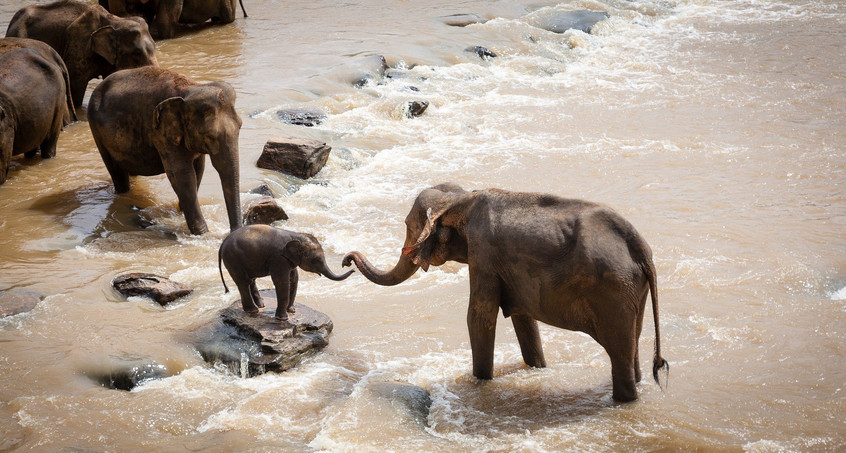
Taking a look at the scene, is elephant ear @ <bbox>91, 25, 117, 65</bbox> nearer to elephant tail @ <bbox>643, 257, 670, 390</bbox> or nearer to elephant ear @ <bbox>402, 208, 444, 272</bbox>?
elephant ear @ <bbox>402, 208, 444, 272</bbox>

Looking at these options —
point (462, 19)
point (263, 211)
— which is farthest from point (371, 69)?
point (263, 211)

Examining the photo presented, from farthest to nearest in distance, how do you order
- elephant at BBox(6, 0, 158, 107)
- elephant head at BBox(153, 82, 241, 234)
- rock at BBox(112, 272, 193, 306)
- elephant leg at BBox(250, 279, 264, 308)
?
elephant at BBox(6, 0, 158, 107)
elephant head at BBox(153, 82, 241, 234)
rock at BBox(112, 272, 193, 306)
elephant leg at BBox(250, 279, 264, 308)

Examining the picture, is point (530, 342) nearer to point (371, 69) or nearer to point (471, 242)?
point (471, 242)

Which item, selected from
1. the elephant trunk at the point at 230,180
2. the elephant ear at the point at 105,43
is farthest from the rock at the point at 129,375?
the elephant ear at the point at 105,43

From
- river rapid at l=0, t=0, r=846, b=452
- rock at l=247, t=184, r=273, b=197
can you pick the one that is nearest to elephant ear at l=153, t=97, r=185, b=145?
river rapid at l=0, t=0, r=846, b=452

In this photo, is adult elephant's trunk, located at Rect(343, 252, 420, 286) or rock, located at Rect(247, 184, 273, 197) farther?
rock, located at Rect(247, 184, 273, 197)

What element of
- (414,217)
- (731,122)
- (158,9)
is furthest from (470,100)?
(414,217)

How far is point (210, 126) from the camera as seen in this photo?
9.20m

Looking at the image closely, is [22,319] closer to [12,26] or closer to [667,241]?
[667,241]

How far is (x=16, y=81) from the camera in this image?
11141 mm

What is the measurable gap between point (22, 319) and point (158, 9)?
41.7 ft

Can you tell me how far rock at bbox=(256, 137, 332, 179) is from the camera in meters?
11.7

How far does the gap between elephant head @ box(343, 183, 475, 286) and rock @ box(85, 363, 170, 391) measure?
5.31 ft

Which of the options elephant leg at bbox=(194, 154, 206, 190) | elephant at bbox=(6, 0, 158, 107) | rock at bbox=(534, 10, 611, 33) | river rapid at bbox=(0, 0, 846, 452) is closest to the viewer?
river rapid at bbox=(0, 0, 846, 452)
